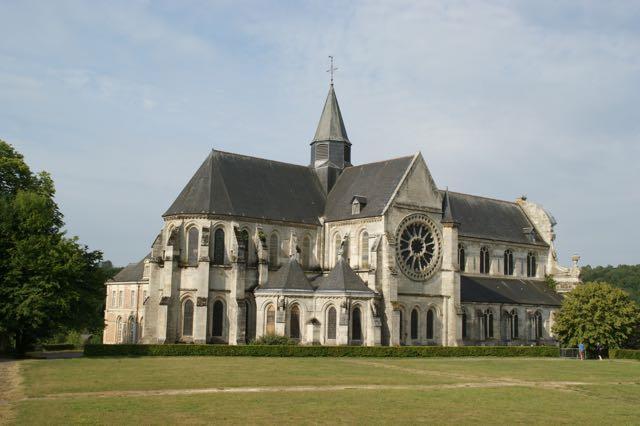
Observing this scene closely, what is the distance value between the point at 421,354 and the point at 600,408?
3297cm

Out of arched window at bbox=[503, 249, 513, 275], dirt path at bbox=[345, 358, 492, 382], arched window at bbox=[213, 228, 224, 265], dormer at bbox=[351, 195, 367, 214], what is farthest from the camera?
arched window at bbox=[503, 249, 513, 275]

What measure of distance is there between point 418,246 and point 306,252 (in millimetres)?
10395

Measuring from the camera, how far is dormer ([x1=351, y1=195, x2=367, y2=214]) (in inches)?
2749

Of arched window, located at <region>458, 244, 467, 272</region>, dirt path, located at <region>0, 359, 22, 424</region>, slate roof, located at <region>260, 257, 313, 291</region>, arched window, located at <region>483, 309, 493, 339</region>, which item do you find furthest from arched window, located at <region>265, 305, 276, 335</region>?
arched window, located at <region>458, 244, 467, 272</region>

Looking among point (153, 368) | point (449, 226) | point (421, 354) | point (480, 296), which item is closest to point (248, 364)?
point (153, 368)

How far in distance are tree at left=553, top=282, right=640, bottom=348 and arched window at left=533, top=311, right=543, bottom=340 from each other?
49.8 ft

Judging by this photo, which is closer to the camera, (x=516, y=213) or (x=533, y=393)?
(x=533, y=393)

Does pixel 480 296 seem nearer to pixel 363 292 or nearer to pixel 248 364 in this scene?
pixel 363 292

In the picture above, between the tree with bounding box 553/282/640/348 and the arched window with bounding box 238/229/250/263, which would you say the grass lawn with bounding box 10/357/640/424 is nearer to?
the arched window with bounding box 238/229/250/263

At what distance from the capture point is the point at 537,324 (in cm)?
8306

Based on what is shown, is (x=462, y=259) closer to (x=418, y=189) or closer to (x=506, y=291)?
(x=506, y=291)

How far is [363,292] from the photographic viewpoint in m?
64.2

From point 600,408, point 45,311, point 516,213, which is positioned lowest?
point 600,408

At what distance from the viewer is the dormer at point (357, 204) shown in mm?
69812
